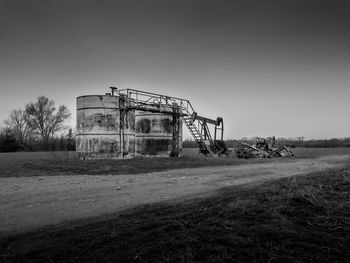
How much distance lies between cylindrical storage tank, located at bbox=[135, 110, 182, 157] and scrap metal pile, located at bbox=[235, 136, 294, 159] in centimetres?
821

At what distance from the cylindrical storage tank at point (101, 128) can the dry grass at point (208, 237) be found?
48.3 feet

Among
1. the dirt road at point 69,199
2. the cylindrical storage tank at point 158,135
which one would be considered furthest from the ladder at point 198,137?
the dirt road at point 69,199

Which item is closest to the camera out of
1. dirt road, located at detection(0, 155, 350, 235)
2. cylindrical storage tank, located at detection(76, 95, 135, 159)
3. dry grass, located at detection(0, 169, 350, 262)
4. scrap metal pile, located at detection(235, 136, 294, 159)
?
dry grass, located at detection(0, 169, 350, 262)

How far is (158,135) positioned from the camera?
81.9ft

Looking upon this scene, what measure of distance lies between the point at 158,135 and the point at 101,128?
654 centimetres

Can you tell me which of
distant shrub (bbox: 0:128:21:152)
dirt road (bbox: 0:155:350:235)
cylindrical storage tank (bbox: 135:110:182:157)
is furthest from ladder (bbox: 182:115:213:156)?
distant shrub (bbox: 0:128:21:152)

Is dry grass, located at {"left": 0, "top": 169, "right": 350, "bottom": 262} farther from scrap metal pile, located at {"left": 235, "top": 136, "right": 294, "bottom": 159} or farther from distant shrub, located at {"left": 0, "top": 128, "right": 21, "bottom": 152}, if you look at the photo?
distant shrub, located at {"left": 0, "top": 128, "right": 21, "bottom": 152}

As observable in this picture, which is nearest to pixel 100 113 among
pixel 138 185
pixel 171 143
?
pixel 171 143

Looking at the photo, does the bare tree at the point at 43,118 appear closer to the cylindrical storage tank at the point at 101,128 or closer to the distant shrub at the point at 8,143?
the distant shrub at the point at 8,143

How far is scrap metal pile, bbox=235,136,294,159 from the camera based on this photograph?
2955cm

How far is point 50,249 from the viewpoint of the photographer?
3.58 m

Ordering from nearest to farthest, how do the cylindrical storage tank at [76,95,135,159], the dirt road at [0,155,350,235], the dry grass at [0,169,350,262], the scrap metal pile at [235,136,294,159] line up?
the dry grass at [0,169,350,262] < the dirt road at [0,155,350,235] < the cylindrical storage tank at [76,95,135,159] < the scrap metal pile at [235,136,294,159]

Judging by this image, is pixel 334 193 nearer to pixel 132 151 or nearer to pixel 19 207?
pixel 19 207

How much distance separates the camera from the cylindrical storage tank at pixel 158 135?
24969 millimetres
